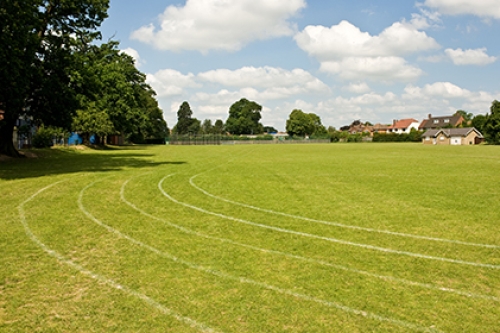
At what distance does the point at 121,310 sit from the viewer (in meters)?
4.99

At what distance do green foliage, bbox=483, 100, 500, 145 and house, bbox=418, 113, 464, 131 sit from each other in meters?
55.2

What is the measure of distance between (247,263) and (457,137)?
10405 centimetres

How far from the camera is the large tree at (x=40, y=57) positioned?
2073 centimetres

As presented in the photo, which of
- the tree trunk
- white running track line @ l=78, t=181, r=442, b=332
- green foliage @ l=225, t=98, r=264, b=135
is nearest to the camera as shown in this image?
white running track line @ l=78, t=181, r=442, b=332

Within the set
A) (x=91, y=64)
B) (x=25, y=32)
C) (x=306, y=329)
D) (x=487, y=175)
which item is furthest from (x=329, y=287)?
(x=91, y=64)

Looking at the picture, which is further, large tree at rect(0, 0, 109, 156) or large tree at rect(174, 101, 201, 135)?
large tree at rect(174, 101, 201, 135)

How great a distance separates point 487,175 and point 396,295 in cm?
1845

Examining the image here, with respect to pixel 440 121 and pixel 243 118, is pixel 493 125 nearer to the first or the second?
pixel 440 121

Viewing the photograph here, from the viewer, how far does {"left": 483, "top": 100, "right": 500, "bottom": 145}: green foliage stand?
84.5 m

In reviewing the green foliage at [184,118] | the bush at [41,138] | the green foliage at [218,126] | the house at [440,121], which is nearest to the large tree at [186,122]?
the green foliage at [184,118]

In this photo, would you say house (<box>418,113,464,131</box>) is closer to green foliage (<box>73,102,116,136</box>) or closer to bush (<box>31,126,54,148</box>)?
green foliage (<box>73,102,116,136</box>)

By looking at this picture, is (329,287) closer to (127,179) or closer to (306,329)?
(306,329)

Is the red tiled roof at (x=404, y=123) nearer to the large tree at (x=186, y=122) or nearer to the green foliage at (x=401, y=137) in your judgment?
the green foliage at (x=401, y=137)

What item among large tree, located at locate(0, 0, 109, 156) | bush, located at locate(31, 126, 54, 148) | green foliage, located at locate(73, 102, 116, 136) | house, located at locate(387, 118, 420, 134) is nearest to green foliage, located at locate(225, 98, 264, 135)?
house, located at locate(387, 118, 420, 134)
